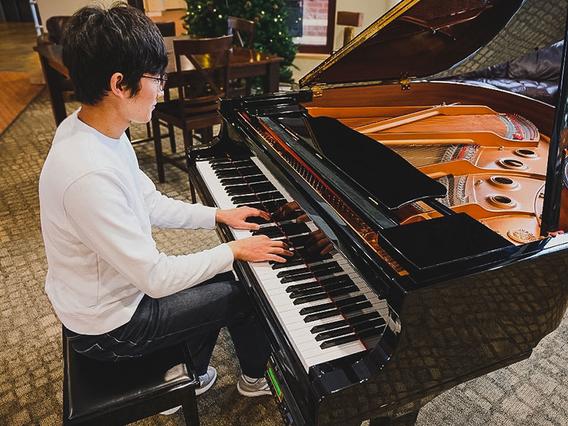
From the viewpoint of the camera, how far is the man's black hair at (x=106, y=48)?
3.64 feet

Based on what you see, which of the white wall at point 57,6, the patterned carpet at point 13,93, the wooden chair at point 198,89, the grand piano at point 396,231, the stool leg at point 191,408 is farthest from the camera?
the white wall at point 57,6

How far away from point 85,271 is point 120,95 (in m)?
0.49

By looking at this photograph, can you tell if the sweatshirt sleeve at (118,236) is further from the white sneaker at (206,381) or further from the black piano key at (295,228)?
the white sneaker at (206,381)

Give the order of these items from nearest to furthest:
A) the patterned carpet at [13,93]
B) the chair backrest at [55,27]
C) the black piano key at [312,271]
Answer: the black piano key at [312,271] → the chair backrest at [55,27] → the patterned carpet at [13,93]

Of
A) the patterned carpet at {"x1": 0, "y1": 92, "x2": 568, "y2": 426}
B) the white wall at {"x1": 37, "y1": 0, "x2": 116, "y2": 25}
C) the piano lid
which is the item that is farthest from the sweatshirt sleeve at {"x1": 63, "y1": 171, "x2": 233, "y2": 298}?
the white wall at {"x1": 37, "y1": 0, "x2": 116, "y2": 25}

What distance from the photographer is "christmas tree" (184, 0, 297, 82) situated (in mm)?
5266

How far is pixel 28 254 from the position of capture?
2902 mm

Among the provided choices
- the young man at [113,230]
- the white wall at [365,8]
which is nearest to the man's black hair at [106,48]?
the young man at [113,230]

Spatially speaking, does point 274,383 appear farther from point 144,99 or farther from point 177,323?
point 144,99

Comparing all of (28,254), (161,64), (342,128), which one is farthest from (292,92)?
(28,254)

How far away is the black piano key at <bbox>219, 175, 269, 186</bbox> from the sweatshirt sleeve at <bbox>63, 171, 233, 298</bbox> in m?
0.59

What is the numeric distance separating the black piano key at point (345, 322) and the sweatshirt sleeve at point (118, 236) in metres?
0.40

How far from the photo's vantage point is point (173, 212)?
172 centimetres

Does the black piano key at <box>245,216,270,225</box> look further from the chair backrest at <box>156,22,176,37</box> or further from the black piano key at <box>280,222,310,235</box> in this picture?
the chair backrest at <box>156,22,176,37</box>
